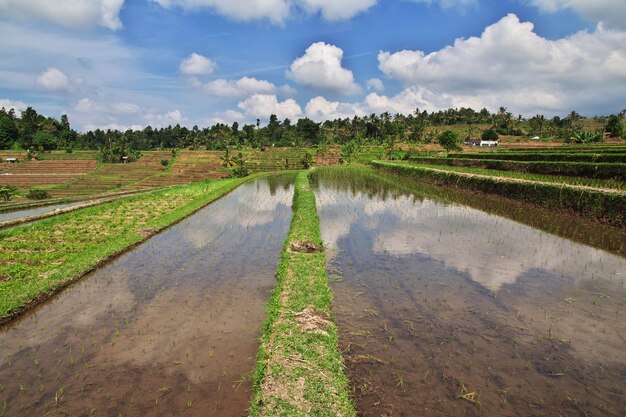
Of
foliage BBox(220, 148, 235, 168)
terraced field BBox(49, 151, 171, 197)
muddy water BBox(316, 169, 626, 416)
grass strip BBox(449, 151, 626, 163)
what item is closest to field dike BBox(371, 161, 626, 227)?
muddy water BBox(316, 169, 626, 416)

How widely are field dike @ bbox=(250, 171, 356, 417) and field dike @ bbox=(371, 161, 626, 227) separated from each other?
13.3 meters

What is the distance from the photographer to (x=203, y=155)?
229 feet

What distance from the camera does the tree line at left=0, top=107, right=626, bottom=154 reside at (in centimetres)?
7969

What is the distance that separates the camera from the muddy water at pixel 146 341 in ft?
17.9

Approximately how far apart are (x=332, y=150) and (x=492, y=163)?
47.5m

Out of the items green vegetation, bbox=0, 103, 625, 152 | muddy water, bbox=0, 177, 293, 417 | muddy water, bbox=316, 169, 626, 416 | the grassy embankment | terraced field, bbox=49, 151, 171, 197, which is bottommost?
muddy water, bbox=0, 177, 293, 417

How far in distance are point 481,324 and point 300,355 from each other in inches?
156

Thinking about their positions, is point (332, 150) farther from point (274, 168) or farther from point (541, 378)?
point (541, 378)

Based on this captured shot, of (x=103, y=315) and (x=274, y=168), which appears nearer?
(x=103, y=315)

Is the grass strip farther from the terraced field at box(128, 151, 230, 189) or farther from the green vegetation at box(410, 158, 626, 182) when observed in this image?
the terraced field at box(128, 151, 230, 189)

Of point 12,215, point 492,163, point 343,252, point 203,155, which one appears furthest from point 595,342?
point 203,155

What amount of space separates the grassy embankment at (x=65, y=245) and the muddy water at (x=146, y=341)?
1.87ft

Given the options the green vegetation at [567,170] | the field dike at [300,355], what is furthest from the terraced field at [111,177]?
the green vegetation at [567,170]

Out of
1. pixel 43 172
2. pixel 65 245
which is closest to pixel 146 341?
pixel 65 245
